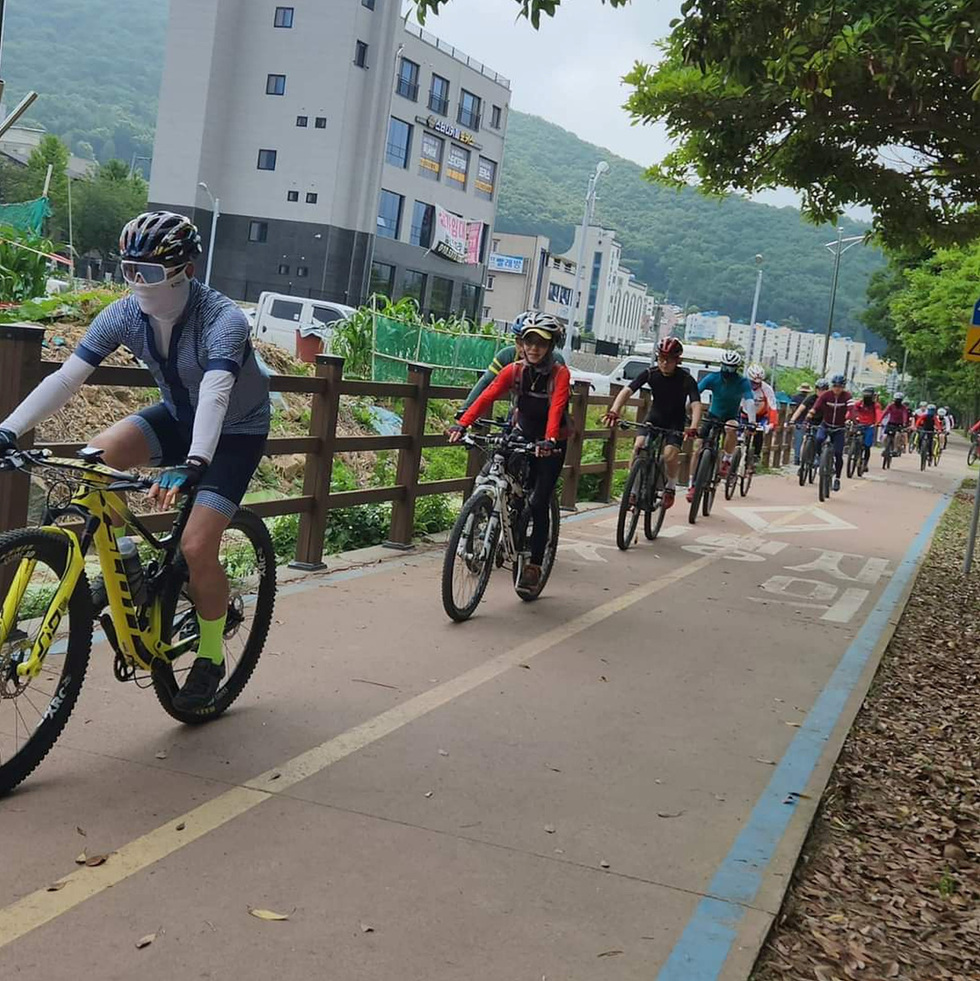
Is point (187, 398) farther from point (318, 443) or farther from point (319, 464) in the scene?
point (319, 464)

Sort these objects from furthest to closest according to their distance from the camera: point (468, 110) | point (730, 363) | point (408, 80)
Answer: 1. point (468, 110)
2. point (408, 80)
3. point (730, 363)

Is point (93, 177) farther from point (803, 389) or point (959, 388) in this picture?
point (803, 389)

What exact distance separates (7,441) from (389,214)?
62539 millimetres

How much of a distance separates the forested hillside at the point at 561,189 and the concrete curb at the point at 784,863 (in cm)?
8182

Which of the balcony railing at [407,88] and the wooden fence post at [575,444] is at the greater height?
the balcony railing at [407,88]

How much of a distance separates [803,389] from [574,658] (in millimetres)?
22040

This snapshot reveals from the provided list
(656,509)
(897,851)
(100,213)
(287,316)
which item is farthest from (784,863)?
(100,213)

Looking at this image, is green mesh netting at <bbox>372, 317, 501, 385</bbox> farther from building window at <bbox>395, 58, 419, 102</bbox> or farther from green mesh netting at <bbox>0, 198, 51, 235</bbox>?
building window at <bbox>395, 58, 419, 102</bbox>

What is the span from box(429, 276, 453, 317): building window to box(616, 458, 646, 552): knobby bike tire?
191 ft

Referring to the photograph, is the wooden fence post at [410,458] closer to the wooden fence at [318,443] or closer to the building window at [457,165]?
the wooden fence at [318,443]

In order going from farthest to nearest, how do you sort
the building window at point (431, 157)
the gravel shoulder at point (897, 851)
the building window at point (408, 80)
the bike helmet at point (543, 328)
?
the building window at point (431, 157), the building window at point (408, 80), the bike helmet at point (543, 328), the gravel shoulder at point (897, 851)

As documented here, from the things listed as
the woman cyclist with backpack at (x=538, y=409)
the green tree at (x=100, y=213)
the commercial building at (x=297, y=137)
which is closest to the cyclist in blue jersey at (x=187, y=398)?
the woman cyclist with backpack at (x=538, y=409)

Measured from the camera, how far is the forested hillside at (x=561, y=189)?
4614 inches

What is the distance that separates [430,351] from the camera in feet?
75.1
